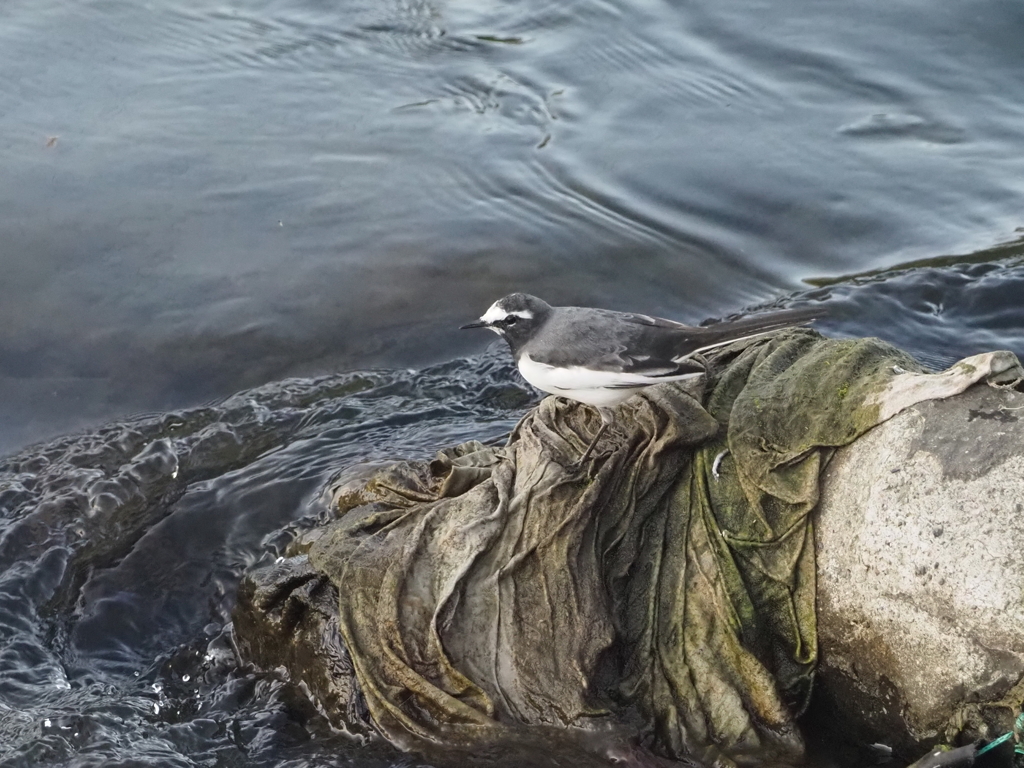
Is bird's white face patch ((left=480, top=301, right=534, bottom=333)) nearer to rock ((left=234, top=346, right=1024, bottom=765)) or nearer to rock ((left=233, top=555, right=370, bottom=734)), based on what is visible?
rock ((left=234, top=346, right=1024, bottom=765))

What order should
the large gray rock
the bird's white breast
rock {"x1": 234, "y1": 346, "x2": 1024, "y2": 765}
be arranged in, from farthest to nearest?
the bird's white breast → rock {"x1": 234, "y1": 346, "x2": 1024, "y2": 765} → the large gray rock

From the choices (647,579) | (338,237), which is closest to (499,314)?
(647,579)

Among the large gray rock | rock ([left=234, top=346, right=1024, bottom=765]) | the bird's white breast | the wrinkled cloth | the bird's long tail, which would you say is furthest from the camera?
the bird's white breast

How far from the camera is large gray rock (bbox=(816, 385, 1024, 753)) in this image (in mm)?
3791

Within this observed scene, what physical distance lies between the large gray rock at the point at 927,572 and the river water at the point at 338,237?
76.9 inches

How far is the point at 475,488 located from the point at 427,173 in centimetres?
513

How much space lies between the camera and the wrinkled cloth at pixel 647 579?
4301 mm

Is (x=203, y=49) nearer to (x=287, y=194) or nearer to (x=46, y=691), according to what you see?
(x=287, y=194)

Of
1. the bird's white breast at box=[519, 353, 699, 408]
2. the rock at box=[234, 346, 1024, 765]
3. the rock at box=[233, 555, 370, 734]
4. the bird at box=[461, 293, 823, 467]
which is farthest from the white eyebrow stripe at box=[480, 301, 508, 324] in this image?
the rock at box=[233, 555, 370, 734]

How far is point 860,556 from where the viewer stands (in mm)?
4125

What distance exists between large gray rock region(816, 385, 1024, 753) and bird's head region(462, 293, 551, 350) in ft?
5.65

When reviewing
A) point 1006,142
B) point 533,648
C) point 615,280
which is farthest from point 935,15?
point 533,648

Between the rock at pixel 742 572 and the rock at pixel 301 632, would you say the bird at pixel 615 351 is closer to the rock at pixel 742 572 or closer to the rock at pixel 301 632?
the rock at pixel 742 572

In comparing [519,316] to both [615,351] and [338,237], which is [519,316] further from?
[338,237]
